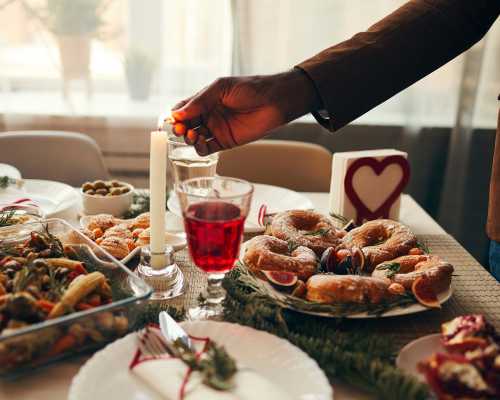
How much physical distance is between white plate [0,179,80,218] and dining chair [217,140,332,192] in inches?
26.8

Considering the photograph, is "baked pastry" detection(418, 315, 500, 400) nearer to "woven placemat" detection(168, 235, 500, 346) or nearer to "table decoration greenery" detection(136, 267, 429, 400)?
"table decoration greenery" detection(136, 267, 429, 400)

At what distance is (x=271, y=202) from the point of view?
5.35 ft

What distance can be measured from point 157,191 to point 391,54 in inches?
23.8

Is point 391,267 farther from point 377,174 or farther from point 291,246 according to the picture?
point 377,174

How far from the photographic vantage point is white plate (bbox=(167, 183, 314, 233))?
4.91 feet

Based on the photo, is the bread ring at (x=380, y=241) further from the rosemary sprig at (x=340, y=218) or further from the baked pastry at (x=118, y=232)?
the baked pastry at (x=118, y=232)

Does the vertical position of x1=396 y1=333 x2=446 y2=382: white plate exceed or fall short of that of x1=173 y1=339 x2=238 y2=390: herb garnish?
it falls short

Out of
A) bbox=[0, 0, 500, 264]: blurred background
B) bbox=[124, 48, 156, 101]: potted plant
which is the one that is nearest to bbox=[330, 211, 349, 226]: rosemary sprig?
bbox=[0, 0, 500, 264]: blurred background

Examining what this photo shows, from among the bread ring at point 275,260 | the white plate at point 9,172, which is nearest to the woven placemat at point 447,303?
the bread ring at point 275,260

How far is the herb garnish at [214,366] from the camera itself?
0.74 m

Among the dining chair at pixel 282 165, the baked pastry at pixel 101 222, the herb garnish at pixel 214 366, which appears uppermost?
the herb garnish at pixel 214 366

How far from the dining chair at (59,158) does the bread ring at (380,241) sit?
3.63 feet

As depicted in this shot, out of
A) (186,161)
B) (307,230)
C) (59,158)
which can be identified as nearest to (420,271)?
(307,230)

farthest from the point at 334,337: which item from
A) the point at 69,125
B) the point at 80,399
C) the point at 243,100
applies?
the point at 69,125
